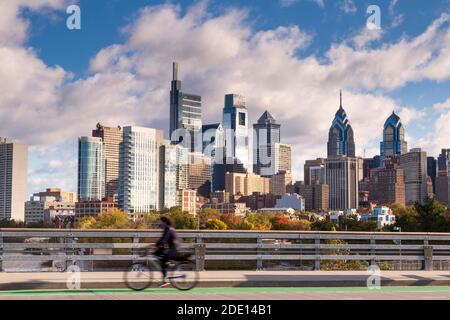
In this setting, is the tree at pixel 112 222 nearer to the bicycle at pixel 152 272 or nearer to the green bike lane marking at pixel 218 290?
the green bike lane marking at pixel 218 290

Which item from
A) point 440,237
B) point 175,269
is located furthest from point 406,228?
point 175,269

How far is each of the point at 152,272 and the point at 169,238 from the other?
0.93 m

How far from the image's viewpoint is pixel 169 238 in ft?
61.4

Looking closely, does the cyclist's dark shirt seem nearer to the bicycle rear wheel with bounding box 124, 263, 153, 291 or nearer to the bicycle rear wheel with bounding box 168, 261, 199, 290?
the bicycle rear wheel with bounding box 168, 261, 199, 290

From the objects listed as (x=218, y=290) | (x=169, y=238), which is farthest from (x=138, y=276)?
(x=218, y=290)

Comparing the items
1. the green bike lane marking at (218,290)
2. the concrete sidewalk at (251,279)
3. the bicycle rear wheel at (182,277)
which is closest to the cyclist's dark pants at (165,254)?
the bicycle rear wheel at (182,277)

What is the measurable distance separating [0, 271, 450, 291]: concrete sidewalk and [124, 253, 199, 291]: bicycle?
257mm

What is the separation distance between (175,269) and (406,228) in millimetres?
108297

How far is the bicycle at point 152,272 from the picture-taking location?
18750mm

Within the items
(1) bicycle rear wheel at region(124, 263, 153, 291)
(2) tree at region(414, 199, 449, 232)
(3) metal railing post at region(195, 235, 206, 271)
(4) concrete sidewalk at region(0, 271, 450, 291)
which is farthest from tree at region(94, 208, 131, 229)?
(1) bicycle rear wheel at region(124, 263, 153, 291)

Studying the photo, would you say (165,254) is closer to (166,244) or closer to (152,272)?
(166,244)

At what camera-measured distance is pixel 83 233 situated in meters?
22.4
